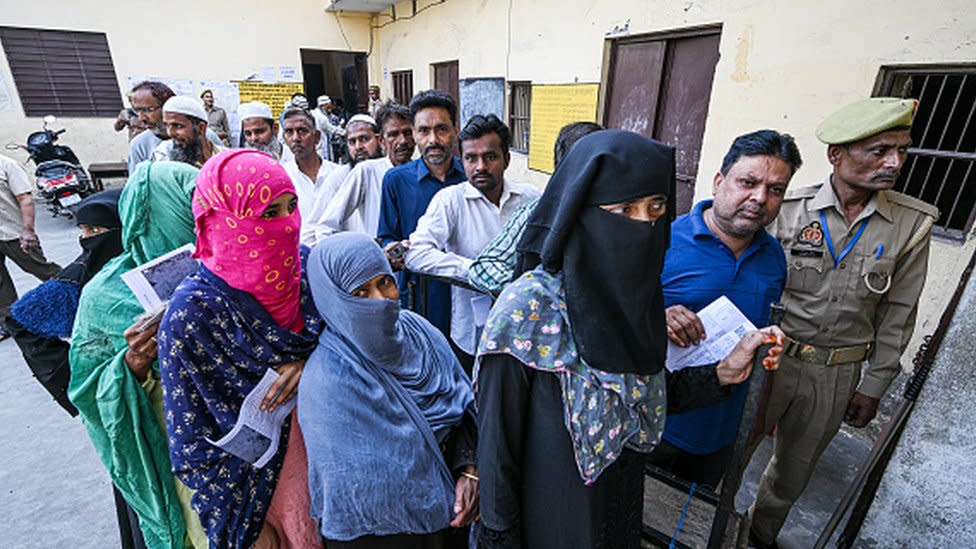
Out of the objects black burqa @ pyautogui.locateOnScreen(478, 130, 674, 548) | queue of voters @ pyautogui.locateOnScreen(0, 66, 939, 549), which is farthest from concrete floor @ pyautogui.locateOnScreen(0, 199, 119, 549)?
black burqa @ pyautogui.locateOnScreen(478, 130, 674, 548)

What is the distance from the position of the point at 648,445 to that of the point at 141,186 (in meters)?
2.03

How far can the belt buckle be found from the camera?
7.03ft

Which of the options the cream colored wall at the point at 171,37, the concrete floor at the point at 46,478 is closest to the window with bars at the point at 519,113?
the concrete floor at the point at 46,478

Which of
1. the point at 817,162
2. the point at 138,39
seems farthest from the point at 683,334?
the point at 138,39

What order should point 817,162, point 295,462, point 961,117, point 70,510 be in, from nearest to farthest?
point 295,462 < point 70,510 < point 961,117 < point 817,162

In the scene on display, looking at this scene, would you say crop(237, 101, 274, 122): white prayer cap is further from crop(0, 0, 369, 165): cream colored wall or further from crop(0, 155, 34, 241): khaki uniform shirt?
crop(0, 0, 369, 165): cream colored wall

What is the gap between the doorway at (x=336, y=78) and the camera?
13453mm

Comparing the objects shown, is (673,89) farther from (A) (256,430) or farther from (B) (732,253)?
(A) (256,430)

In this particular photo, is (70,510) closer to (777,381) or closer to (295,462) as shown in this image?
(295,462)

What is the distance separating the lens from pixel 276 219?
1.45m

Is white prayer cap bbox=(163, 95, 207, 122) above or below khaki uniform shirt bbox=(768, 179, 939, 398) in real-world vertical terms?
above

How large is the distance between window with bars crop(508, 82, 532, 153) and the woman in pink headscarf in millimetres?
6410

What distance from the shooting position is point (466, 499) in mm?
1540

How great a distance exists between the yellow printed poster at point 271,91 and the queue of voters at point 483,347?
11149 mm
